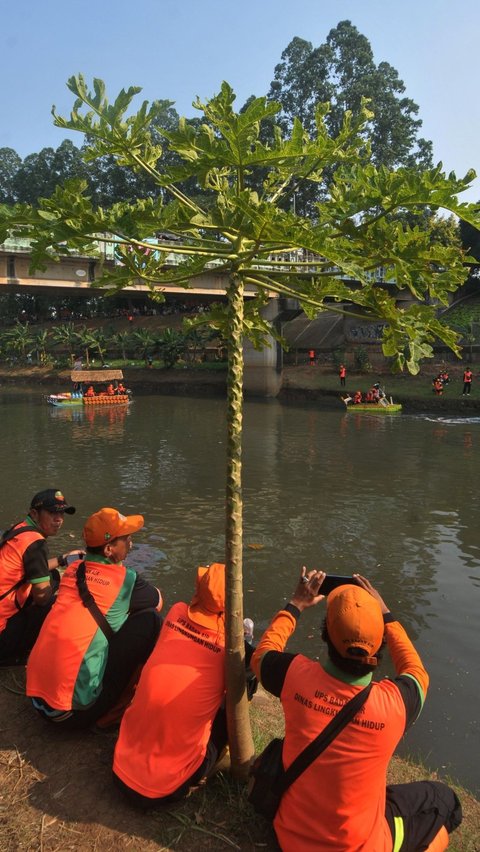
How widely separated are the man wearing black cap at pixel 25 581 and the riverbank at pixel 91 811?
2.68 ft

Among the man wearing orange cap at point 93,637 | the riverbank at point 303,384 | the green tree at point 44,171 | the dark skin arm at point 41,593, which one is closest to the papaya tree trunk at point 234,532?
the man wearing orange cap at point 93,637

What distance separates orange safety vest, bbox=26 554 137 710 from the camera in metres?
3.74

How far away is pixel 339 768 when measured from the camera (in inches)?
104

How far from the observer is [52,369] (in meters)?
53.3

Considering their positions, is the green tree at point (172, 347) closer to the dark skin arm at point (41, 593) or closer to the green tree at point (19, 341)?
the green tree at point (19, 341)

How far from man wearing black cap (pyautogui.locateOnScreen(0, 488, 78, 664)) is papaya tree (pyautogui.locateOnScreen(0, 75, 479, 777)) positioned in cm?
199

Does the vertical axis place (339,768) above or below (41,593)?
above

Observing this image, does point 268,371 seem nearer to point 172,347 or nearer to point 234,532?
point 172,347

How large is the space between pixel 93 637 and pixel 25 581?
117 centimetres

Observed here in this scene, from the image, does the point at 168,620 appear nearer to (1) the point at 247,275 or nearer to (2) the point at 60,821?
(2) the point at 60,821

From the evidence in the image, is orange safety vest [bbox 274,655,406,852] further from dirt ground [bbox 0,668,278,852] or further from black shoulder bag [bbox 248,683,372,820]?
A: dirt ground [bbox 0,668,278,852]

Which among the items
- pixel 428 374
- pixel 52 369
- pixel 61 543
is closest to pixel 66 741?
pixel 61 543

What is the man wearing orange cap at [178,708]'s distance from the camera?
3.19 meters

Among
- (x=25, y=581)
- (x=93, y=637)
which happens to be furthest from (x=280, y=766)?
(x=25, y=581)
